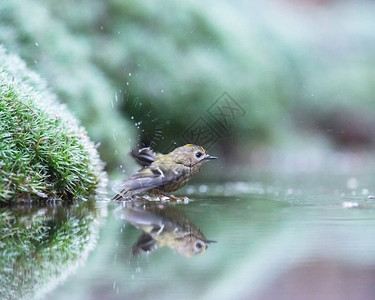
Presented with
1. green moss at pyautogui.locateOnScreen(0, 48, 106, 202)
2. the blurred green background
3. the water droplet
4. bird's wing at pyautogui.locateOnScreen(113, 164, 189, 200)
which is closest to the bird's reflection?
bird's wing at pyautogui.locateOnScreen(113, 164, 189, 200)

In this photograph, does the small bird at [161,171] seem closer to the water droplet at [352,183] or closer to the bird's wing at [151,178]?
the bird's wing at [151,178]

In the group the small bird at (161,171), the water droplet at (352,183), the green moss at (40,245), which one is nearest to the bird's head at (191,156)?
the small bird at (161,171)

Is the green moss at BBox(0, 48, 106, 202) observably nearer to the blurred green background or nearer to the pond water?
the pond water

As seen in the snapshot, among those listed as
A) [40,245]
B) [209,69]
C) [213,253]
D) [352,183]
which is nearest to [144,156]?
[40,245]

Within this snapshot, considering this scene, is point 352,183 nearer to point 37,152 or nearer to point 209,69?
point 37,152

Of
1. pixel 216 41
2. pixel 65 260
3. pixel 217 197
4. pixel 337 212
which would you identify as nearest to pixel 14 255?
pixel 65 260

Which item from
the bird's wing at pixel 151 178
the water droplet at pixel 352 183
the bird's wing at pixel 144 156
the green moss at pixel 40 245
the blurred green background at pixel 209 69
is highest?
the blurred green background at pixel 209 69
